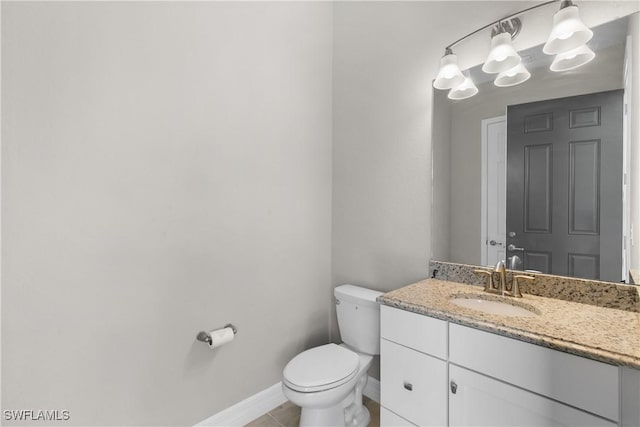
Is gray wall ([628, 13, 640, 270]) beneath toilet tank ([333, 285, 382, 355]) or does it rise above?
above

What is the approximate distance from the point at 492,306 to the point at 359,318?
0.74 metres

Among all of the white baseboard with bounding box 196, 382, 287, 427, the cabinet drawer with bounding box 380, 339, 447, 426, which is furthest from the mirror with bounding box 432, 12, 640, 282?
the white baseboard with bounding box 196, 382, 287, 427

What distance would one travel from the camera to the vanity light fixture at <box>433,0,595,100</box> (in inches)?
49.0

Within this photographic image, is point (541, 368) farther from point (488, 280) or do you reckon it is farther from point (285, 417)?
point (285, 417)

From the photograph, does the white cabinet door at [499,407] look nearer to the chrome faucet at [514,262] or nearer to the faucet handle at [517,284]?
the faucet handle at [517,284]

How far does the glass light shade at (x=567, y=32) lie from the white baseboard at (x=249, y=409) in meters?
2.34

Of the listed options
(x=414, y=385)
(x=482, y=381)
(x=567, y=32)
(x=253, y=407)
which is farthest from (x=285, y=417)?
(x=567, y=32)

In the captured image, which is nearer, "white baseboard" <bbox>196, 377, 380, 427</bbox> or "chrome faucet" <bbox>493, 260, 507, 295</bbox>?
"chrome faucet" <bbox>493, 260, 507, 295</bbox>

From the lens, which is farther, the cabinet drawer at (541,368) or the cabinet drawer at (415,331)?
the cabinet drawer at (415,331)

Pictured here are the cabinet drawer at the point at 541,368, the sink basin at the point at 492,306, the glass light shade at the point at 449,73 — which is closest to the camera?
the cabinet drawer at the point at 541,368

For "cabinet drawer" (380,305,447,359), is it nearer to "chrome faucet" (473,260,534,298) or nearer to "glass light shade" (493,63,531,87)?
"chrome faucet" (473,260,534,298)

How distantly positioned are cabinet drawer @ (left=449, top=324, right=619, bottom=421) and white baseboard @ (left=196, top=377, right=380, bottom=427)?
1.06 m

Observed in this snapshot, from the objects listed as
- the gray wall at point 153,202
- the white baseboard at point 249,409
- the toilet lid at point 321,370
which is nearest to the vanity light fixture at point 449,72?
the gray wall at point 153,202

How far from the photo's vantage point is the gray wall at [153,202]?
3.85 ft
